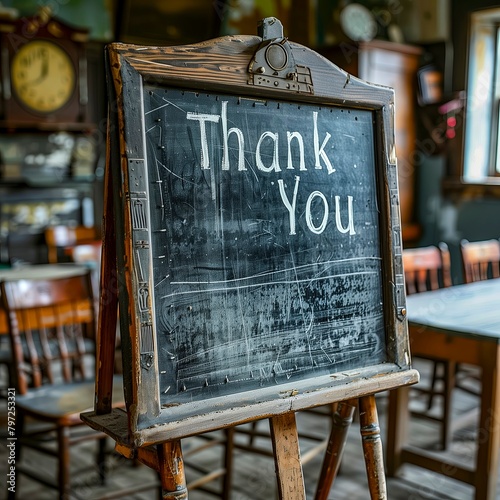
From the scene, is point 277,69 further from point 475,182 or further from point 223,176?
point 475,182

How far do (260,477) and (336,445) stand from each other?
123 cm

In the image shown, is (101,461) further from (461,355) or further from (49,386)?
(461,355)

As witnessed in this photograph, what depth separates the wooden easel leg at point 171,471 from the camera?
1.19 metres

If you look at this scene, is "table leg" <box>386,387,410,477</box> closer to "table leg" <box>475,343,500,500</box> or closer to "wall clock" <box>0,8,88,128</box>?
"table leg" <box>475,343,500,500</box>

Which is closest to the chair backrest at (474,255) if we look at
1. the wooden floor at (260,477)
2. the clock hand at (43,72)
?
the wooden floor at (260,477)

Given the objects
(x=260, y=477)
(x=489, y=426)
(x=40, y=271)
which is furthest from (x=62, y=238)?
(x=489, y=426)

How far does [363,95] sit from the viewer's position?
1.47 metres

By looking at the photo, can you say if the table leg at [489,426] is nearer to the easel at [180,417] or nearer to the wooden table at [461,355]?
the wooden table at [461,355]

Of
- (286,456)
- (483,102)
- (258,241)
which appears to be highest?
(483,102)

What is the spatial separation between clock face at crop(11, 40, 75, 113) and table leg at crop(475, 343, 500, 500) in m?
4.38

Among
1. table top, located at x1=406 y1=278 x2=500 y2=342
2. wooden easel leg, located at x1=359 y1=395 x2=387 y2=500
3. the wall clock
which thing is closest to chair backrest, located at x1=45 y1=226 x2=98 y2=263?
the wall clock

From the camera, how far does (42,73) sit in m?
5.54

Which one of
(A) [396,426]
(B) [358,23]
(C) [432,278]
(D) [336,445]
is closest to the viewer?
(D) [336,445]

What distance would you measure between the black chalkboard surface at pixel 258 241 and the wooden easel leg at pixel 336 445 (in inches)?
8.1
